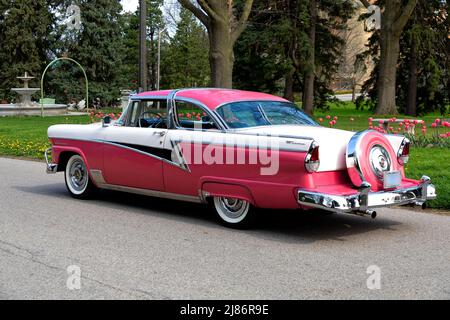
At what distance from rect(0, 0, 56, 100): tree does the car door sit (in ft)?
143

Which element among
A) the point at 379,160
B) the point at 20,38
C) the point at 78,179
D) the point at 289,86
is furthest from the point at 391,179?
the point at 20,38

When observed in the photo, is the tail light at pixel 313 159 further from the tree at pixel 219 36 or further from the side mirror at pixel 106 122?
the tree at pixel 219 36

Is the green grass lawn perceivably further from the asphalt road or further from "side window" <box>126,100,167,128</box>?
"side window" <box>126,100,167,128</box>

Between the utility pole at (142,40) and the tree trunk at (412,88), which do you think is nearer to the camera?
the utility pole at (142,40)

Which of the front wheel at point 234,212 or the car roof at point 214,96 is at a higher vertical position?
the car roof at point 214,96

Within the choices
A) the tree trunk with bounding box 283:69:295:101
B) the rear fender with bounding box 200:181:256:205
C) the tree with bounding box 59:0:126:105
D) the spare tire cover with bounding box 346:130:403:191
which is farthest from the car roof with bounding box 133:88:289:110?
the tree with bounding box 59:0:126:105

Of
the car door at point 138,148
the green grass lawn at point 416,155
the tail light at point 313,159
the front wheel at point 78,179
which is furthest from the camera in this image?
the front wheel at point 78,179

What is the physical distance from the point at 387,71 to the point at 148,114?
2237 cm

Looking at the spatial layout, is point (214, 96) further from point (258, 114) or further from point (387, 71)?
point (387, 71)

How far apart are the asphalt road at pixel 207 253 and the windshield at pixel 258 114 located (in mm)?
1196

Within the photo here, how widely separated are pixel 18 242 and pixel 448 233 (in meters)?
4.64

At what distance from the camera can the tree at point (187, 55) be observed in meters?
62.8

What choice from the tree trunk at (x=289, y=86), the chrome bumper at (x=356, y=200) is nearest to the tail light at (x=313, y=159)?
the chrome bumper at (x=356, y=200)
